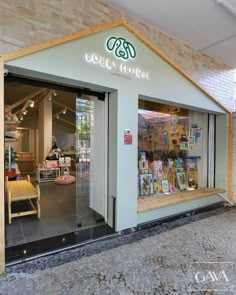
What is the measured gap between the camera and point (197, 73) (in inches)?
177

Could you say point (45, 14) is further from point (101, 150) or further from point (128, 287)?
point (128, 287)

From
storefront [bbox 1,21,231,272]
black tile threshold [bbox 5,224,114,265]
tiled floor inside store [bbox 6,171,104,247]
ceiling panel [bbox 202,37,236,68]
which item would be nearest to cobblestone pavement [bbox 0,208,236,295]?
black tile threshold [bbox 5,224,114,265]

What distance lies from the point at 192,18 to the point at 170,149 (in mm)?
2754

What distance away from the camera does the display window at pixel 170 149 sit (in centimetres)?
445

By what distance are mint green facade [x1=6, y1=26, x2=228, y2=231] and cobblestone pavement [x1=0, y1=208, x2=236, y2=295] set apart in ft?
2.00

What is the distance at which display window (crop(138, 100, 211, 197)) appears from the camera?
175 inches

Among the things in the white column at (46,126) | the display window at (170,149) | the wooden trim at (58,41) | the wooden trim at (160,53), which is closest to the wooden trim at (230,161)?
the display window at (170,149)

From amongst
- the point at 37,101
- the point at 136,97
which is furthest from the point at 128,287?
the point at 37,101

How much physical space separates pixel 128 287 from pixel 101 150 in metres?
2.12

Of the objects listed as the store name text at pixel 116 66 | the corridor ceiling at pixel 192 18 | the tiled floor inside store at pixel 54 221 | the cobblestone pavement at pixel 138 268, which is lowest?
the cobblestone pavement at pixel 138 268

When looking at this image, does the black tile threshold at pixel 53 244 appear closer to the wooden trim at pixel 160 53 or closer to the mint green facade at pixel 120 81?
the mint green facade at pixel 120 81

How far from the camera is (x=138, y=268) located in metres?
2.44

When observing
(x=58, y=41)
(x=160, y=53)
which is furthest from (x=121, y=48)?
(x=58, y=41)

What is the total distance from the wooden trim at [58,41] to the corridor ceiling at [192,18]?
0.39 m
